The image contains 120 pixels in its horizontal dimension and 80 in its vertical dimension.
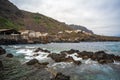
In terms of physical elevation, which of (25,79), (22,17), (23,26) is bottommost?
(25,79)

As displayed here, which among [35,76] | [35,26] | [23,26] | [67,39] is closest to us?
[35,76]

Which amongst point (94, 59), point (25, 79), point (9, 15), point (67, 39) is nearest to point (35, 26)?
point (9, 15)

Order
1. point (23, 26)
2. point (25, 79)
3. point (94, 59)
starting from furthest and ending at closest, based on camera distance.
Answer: point (23, 26) < point (94, 59) < point (25, 79)

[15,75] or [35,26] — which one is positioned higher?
[35,26]

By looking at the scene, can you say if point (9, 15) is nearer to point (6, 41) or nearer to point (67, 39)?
A: point (67, 39)

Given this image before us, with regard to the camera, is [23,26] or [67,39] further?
[23,26]

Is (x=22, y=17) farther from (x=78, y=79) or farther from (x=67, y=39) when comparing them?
(x=78, y=79)

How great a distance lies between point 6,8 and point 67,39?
76922mm

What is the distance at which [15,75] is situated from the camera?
18188mm

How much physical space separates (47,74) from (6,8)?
143230mm

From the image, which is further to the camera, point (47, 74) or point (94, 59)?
point (94, 59)

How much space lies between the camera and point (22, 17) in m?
163

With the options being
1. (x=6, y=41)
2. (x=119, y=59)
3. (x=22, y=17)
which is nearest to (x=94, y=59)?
(x=119, y=59)

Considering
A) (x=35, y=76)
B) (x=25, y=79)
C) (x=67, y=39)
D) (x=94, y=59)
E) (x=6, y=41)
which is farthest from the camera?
(x=67, y=39)
